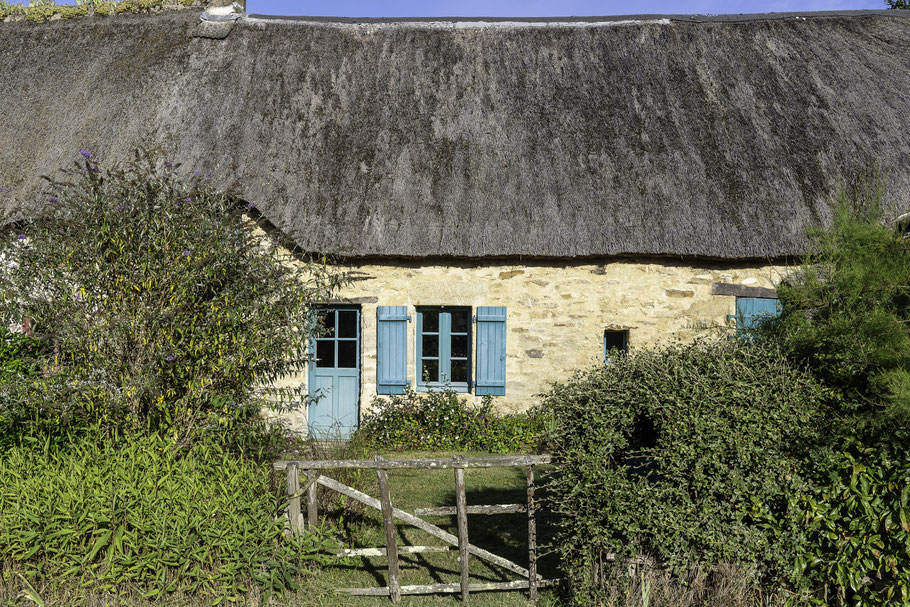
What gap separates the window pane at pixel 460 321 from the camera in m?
8.70

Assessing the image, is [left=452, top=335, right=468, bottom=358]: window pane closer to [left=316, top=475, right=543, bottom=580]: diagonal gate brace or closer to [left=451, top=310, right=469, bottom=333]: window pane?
[left=451, top=310, right=469, bottom=333]: window pane

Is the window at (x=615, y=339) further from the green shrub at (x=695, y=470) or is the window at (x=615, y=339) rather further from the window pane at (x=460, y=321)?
the green shrub at (x=695, y=470)

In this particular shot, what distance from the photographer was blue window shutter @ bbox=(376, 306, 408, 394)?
8.42 m

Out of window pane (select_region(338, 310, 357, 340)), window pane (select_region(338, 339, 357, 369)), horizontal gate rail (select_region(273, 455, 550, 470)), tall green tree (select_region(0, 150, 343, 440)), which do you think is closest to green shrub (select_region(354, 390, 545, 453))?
window pane (select_region(338, 339, 357, 369))

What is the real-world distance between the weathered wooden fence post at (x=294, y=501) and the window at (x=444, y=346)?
4376 millimetres

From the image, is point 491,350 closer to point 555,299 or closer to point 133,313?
point 555,299

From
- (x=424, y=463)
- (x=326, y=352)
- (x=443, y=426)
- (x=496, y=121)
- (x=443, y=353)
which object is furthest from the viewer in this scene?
(x=496, y=121)

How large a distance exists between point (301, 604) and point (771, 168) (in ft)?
23.9

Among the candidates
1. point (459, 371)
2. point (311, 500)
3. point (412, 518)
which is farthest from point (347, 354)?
point (412, 518)

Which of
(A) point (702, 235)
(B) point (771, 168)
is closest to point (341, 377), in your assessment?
(A) point (702, 235)

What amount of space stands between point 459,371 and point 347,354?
133 centimetres

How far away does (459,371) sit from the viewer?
344 inches

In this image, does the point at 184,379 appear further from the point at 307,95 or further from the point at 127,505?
the point at 307,95

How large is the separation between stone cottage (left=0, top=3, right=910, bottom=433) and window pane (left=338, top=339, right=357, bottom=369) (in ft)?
0.14
